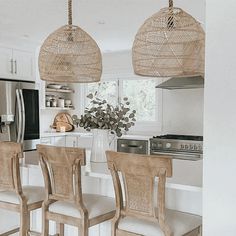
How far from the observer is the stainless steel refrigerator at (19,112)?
15.5 ft

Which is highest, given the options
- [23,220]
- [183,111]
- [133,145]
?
[183,111]

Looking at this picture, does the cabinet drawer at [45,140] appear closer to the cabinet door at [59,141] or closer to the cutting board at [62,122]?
the cabinet door at [59,141]

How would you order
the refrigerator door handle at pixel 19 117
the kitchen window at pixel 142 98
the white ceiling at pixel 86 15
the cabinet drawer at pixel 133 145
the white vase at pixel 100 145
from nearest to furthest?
1. the white vase at pixel 100 145
2. the white ceiling at pixel 86 15
3. the refrigerator door handle at pixel 19 117
4. the cabinet drawer at pixel 133 145
5. the kitchen window at pixel 142 98

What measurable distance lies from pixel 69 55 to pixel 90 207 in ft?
3.76

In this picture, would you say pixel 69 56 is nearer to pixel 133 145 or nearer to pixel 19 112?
pixel 19 112

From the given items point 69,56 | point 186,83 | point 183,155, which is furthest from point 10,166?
point 186,83

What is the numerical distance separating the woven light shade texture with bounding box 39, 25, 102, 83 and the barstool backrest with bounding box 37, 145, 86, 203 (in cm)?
64

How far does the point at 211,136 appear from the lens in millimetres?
1696

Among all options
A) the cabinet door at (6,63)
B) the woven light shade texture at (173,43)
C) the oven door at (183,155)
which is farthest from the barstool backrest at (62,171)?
the cabinet door at (6,63)

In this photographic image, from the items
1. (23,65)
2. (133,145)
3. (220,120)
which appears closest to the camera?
(220,120)

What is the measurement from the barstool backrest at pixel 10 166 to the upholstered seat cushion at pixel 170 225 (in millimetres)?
933

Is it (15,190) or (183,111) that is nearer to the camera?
(15,190)

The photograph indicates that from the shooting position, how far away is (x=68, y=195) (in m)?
2.32

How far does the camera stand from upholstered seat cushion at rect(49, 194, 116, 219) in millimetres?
2306
